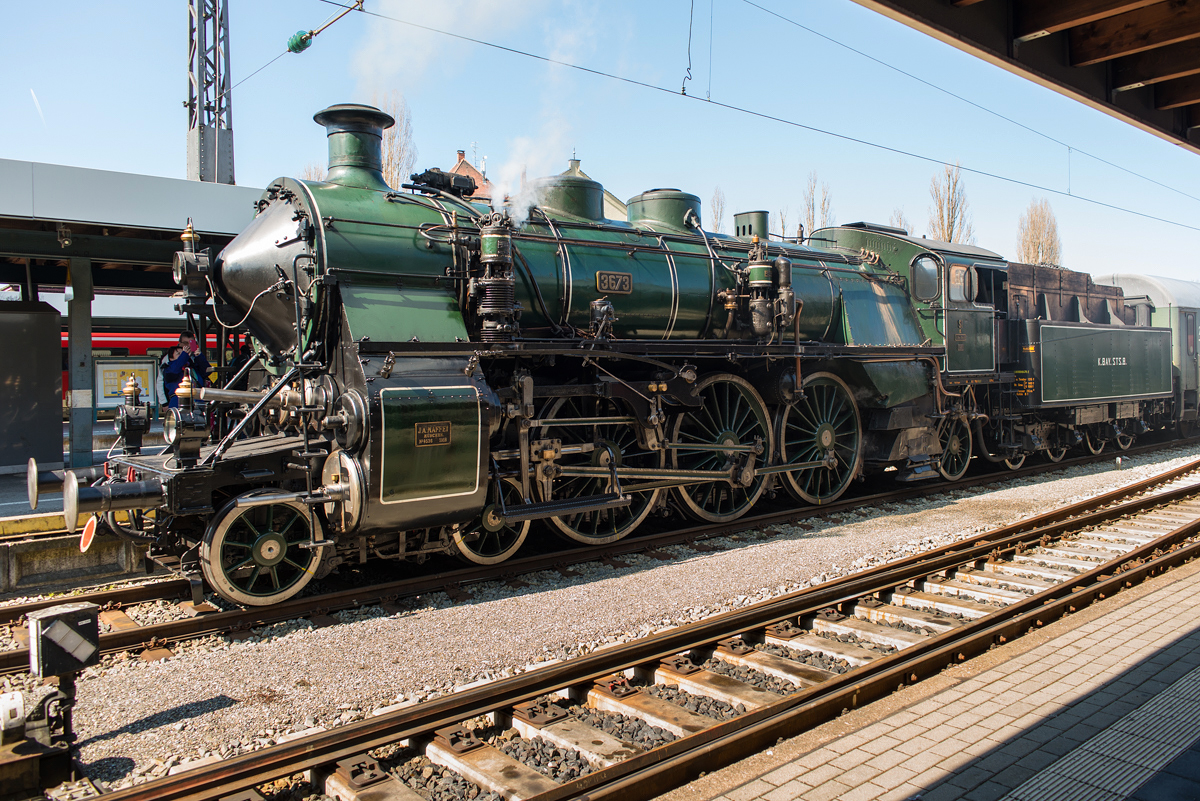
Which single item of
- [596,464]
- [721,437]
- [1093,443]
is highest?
[721,437]

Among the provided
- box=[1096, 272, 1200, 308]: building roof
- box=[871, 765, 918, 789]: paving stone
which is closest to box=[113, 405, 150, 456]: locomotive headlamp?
box=[871, 765, 918, 789]: paving stone

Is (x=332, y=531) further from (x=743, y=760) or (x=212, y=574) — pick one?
(x=743, y=760)

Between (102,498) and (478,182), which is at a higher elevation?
(478,182)

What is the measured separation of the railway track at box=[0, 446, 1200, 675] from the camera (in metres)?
5.06

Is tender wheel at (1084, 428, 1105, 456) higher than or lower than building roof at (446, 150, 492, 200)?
lower

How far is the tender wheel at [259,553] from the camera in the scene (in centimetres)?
549

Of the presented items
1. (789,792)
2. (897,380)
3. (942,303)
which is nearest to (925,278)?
(942,303)

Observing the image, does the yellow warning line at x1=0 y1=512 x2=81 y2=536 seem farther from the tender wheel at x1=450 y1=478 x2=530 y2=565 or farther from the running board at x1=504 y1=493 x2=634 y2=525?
the running board at x1=504 y1=493 x2=634 y2=525

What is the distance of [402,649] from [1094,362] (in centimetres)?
1357

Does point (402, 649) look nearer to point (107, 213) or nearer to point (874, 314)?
point (107, 213)

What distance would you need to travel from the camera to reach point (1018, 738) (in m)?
3.47

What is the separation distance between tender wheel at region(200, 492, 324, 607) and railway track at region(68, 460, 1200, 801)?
2060 millimetres

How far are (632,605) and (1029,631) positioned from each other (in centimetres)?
261

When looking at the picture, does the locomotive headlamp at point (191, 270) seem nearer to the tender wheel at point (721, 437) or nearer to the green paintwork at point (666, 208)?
the green paintwork at point (666, 208)
